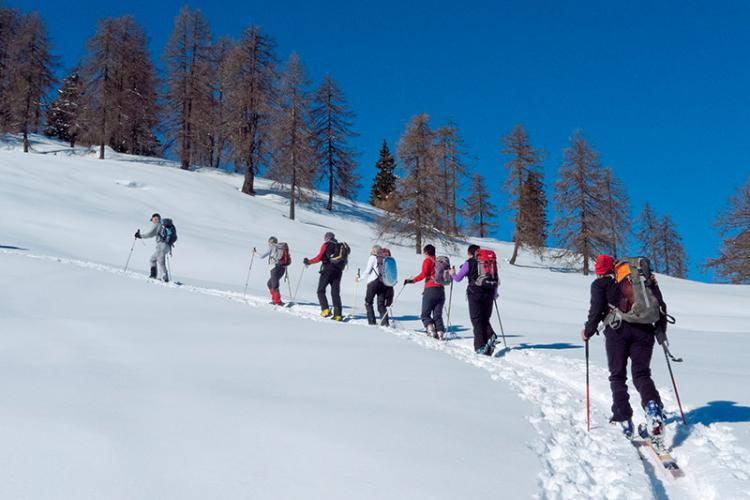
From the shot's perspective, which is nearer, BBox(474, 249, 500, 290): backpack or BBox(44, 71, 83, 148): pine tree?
BBox(474, 249, 500, 290): backpack

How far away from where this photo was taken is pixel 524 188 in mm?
33750

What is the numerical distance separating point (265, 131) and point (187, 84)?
943 centimetres

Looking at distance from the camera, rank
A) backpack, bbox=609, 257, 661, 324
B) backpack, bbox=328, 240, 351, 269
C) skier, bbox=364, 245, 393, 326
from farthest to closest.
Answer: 1. backpack, bbox=328, 240, 351, 269
2. skier, bbox=364, 245, 393, 326
3. backpack, bbox=609, 257, 661, 324

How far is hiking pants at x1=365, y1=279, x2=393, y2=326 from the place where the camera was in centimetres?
1081

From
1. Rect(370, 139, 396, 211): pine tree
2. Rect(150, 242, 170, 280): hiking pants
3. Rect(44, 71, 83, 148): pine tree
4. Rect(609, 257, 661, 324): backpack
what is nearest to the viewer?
Rect(609, 257, 661, 324): backpack

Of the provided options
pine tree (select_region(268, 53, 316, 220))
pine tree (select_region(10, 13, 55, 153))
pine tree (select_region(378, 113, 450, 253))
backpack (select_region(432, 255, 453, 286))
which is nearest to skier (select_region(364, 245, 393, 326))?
backpack (select_region(432, 255, 453, 286))

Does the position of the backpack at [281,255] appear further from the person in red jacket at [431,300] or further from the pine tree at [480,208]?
the pine tree at [480,208]

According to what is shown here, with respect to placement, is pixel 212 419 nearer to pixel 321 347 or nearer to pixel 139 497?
pixel 139 497

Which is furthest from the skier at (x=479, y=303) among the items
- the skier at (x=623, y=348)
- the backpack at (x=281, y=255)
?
the backpack at (x=281, y=255)

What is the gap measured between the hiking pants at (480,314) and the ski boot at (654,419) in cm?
399

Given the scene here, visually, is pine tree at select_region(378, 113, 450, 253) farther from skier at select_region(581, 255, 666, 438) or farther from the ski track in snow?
skier at select_region(581, 255, 666, 438)

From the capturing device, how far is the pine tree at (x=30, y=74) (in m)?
35.7

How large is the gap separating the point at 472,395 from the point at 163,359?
10.7ft

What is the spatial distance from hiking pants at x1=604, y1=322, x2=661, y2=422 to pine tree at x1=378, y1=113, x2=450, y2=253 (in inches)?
945
